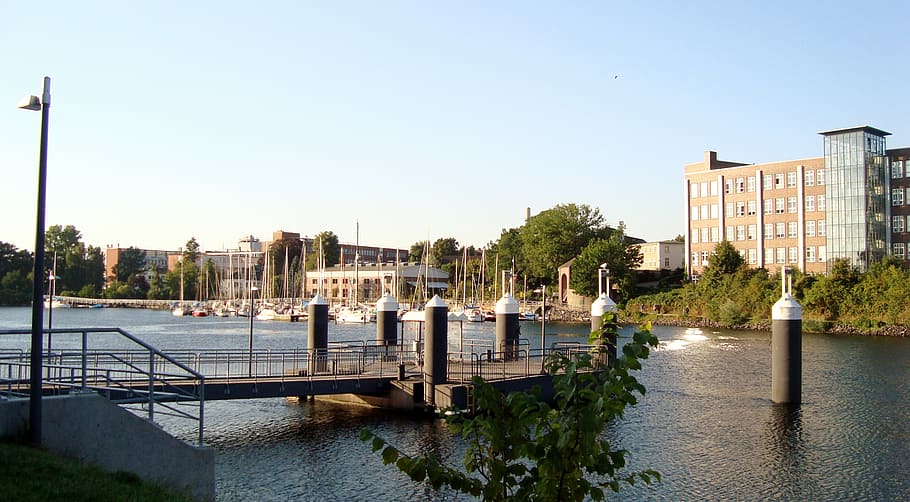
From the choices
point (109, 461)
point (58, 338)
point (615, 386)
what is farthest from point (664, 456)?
point (58, 338)

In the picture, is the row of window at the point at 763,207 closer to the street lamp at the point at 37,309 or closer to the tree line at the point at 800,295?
the tree line at the point at 800,295

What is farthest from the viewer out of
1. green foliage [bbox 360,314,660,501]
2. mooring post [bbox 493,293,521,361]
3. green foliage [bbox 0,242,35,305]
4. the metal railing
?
green foliage [bbox 0,242,35,305]

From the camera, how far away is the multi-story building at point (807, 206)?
90.6 metres

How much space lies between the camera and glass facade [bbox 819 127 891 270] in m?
90.6

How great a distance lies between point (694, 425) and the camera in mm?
31234

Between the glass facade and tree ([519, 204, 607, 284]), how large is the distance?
4436cm

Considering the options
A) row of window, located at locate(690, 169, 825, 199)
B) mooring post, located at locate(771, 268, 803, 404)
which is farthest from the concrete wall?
row of window, located at locate(690, 169, 825, 199)

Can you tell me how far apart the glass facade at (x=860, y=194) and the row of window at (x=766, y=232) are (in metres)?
4.65

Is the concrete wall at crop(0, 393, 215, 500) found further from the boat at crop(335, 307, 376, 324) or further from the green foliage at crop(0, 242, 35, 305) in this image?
the green foliage at crop(0, 242, 35, 305)

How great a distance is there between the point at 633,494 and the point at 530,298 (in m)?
115

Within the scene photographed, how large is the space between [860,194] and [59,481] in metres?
93.5

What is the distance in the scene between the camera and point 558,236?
438 ft

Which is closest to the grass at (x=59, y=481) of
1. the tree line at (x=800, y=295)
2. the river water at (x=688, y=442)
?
the river water at (x=688, y=442)

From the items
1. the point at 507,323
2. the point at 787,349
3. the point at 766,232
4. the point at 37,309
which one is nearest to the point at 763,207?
the point at 766,232
